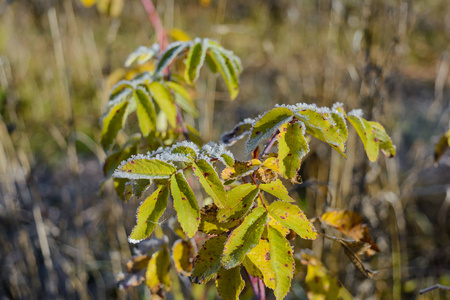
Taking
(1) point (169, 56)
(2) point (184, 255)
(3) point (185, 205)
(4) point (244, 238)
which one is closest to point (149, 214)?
(3) point (185, 205)

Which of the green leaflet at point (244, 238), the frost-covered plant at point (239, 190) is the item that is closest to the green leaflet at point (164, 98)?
the frost-covered plant at point (239, 190)

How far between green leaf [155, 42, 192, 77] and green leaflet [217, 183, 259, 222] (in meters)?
0.39

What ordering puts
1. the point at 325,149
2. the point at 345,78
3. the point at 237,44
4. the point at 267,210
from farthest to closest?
the point at 237,44 < the point at 325,149 < the point at 345,78 < the point at 267,210

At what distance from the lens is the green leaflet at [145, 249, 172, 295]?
35.8 inches

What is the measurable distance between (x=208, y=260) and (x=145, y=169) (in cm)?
19

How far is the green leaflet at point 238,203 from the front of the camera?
646mm

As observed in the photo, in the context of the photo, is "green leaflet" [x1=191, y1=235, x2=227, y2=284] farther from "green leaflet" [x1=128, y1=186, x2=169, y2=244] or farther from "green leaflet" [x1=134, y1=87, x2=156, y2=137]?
"green leaflet" [x1=134, y1=87, x2=156, y2=137]

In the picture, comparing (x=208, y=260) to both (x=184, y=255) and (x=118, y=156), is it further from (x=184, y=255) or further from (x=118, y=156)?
(x=118, y=156)

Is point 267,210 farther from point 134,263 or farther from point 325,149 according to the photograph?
point 325,149

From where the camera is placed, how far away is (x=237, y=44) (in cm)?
643

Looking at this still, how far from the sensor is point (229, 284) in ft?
2.27

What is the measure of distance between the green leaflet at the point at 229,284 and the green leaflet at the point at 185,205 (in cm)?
13

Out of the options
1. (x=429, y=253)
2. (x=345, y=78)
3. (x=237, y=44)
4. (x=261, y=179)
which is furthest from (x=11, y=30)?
(x=237, y=44)

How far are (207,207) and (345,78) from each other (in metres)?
1.50
